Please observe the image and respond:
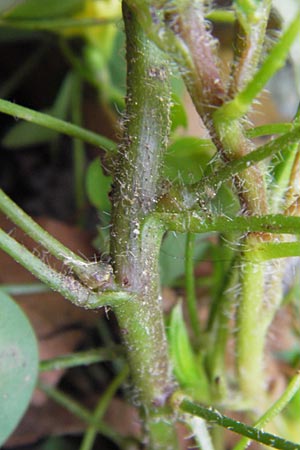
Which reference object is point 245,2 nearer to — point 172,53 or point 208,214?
point 172,53

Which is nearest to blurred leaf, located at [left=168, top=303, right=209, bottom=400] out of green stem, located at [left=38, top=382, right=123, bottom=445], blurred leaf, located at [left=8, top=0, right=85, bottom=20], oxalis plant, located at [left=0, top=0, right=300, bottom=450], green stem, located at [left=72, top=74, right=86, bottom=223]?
oxalis plant, located at [left=0, top=0, right=300, bottom=450]

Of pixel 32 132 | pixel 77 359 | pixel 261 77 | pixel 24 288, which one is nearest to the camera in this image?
pixel 261 77

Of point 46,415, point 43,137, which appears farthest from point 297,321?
point 43,137

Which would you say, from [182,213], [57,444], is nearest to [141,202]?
[182,213]

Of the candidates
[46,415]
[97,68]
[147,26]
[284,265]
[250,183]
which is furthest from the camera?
[97,68]

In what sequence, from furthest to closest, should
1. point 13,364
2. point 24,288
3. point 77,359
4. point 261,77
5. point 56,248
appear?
point 24,288
point 77,359
point 13,364
point 56,248
point 261,77

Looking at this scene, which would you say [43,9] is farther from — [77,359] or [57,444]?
[57,444]

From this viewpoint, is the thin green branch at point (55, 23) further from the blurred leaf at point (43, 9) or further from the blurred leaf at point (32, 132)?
the blurred leaf at point (32, 132)
